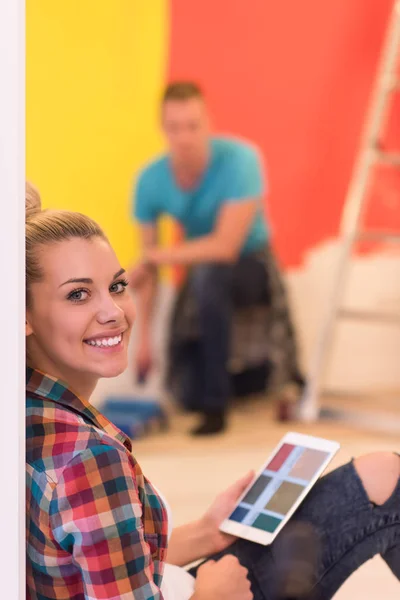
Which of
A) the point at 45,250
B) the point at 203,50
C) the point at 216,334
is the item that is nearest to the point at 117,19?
the point at 203,50

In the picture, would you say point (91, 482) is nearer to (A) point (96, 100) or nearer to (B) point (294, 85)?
(A) point (96, 100)

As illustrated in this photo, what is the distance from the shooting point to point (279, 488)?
3.62ft

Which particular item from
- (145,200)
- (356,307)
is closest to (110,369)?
(145,200)

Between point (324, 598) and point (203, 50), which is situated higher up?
point (203, 50)

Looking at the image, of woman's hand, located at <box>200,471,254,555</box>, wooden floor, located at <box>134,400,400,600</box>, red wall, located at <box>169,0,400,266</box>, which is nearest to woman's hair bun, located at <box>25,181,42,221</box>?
woman's hand, located at <box>200,471,254,555</box>

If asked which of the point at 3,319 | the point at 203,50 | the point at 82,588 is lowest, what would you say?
the point at 82,588

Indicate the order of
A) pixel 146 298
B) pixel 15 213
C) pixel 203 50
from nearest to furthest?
pixel 15 213, pixel 146 298, pixel 203 50

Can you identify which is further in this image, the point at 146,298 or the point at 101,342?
the point at 146,298

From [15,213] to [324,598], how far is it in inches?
24.0

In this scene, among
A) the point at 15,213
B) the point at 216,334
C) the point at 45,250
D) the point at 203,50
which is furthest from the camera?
the point at 203,50

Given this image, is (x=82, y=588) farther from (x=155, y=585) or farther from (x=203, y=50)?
(x=203, y=50)

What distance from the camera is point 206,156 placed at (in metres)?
2.87

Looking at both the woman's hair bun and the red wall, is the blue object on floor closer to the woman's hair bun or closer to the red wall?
the red wall

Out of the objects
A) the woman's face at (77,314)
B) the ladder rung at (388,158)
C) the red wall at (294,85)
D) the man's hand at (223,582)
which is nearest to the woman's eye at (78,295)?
the woman's face at (77,314)
